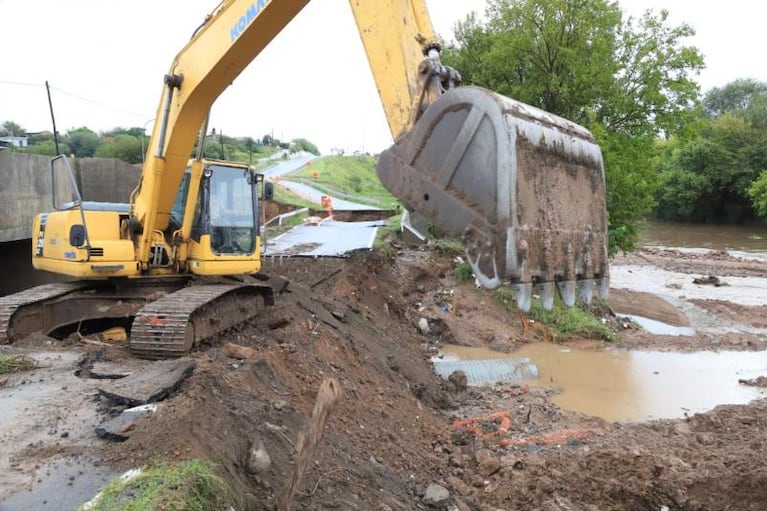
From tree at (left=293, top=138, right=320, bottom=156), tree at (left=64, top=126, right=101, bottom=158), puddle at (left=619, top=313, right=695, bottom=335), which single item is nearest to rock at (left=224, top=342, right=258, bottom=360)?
puddle at (left=619, top=313, right=695, bottom=335)

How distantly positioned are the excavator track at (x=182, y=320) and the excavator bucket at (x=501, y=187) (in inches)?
111

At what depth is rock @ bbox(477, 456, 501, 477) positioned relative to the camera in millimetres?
5320

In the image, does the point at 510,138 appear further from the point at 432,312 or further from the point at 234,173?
the point at 432,312

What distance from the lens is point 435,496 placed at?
185 inches

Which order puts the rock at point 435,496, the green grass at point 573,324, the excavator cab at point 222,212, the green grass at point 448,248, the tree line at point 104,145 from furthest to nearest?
the tree line at point 104,145 → the green grass at point 448,248 → the green grass at point 573,324 → the excavator cab at point 222,212 → the rock at point 435,496

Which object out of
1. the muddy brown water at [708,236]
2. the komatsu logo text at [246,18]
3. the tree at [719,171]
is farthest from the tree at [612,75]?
the tree at [719,171]

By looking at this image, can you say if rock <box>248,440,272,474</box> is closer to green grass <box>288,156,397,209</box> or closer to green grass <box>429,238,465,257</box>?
green grass <box>429,238,465,257</box>

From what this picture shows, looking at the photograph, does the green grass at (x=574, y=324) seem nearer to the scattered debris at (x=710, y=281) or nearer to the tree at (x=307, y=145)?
the scattered debris at (x=710, y=281)

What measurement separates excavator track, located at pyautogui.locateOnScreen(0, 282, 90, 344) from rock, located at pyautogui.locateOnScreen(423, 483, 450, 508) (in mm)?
4667

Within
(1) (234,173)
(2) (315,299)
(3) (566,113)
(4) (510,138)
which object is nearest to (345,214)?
(3) (566,113)

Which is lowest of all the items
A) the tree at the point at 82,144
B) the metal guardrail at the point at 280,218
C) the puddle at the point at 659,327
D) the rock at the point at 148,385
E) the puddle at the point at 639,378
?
the puddle at the point at 659,327

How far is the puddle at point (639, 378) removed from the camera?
328 inches

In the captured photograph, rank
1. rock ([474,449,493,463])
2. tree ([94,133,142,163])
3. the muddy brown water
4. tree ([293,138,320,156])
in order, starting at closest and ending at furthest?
1. rock ([474,449,493,463])
2. tree ([94,133,142,163])
3. the muddy brown water
4. tree ([293,138,320,156])

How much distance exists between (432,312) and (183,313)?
726 cm
